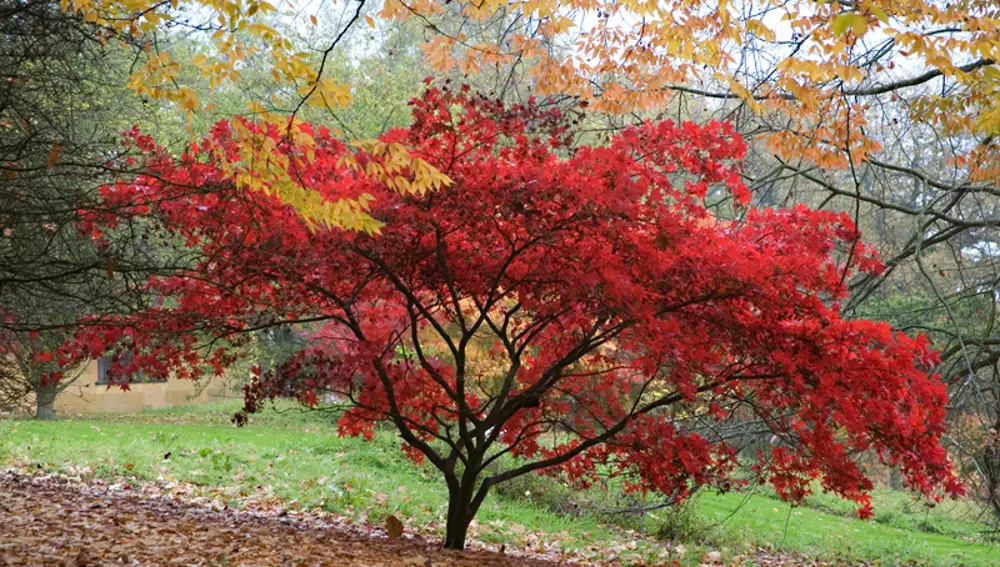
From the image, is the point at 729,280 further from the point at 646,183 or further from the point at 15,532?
the point at 15,532

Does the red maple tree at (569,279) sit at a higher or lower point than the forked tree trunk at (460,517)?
higher

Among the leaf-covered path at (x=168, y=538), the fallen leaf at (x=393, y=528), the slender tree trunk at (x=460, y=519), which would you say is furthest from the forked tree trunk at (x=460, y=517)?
the fallen leaf at (x=393, y=528)

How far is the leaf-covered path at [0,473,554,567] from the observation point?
167 inches

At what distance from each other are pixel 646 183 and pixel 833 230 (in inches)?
52.9

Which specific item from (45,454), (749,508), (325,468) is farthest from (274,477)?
(749,508)

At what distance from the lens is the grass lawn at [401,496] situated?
8.12 m

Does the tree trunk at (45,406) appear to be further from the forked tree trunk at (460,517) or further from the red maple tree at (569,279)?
the forked tree trunk at (460,517)

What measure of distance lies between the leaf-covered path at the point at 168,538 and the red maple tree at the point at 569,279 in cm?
77

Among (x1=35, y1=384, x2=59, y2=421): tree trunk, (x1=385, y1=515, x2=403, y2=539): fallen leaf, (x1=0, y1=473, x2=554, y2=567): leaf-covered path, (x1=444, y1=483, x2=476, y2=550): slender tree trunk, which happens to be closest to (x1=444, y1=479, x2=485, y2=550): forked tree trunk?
(x1=444, y1=483, x2=476, y2=550): slender tree trunk

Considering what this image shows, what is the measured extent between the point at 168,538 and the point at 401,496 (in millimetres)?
4215

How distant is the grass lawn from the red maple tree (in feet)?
7.05

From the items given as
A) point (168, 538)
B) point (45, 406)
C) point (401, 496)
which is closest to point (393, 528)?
point (168, 538)

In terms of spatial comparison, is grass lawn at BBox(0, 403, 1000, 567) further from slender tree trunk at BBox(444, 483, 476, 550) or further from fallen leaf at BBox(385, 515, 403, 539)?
slender tree trunk at BBox(444, 483, 476, 550)

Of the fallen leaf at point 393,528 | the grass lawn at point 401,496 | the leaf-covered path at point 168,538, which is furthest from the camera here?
the grass lawn at point 401,496
